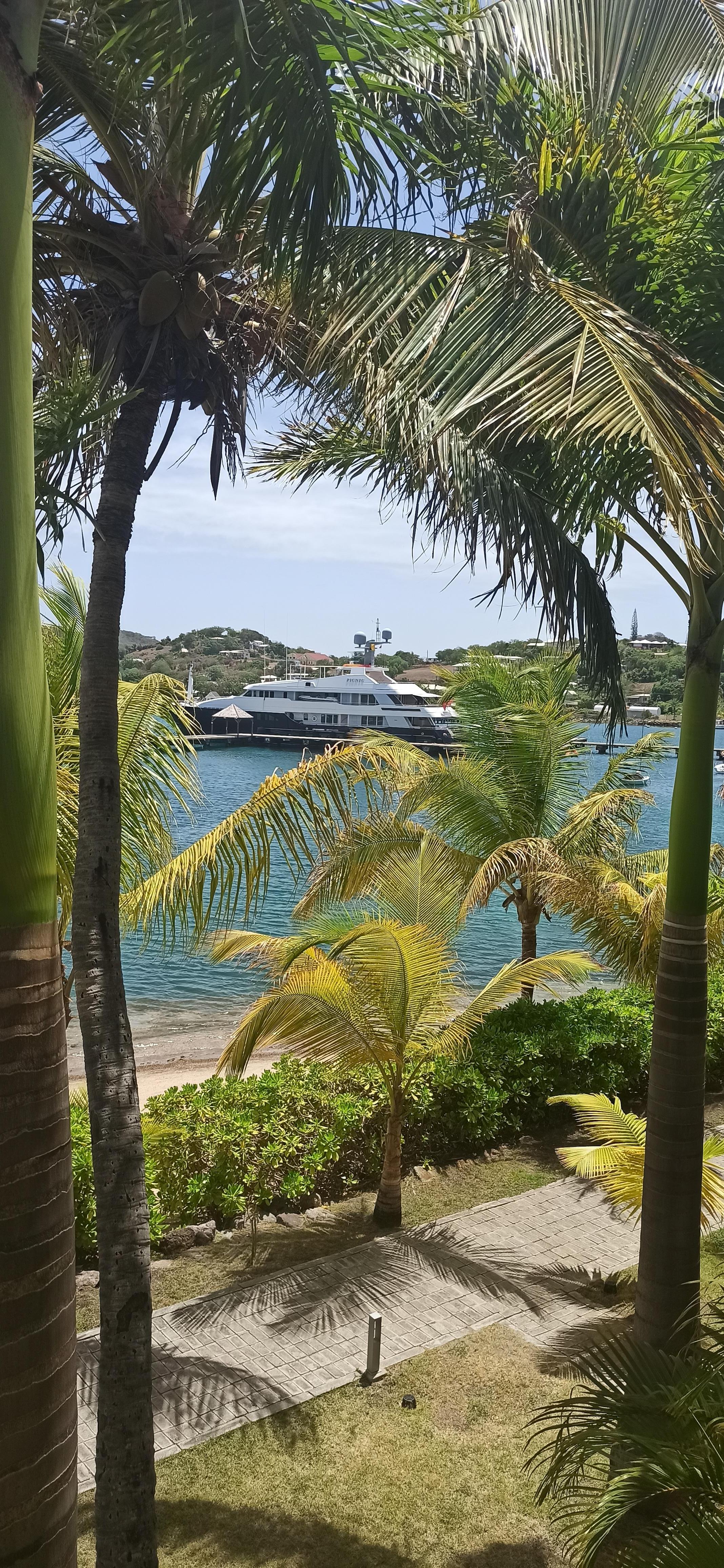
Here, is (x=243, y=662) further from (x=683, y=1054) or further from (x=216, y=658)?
(x=683, y=1054)

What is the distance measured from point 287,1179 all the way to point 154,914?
236 centimetres

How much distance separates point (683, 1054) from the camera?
5.17m

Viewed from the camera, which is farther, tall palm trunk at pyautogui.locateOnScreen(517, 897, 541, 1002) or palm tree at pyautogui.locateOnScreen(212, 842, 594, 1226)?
tall palm trunk at pyautogui.locateOnScreen(517, 897, 541, 1002)

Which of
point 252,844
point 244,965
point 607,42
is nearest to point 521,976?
point 252,844

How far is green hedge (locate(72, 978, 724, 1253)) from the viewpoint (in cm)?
780

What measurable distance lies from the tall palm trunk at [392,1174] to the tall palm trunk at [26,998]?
6.00m

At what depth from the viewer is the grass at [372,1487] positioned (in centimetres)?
470

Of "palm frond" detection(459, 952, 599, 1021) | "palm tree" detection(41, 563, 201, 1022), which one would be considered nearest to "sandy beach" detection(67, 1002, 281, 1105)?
"palm frond" detection(459, 952, 599, 1021)

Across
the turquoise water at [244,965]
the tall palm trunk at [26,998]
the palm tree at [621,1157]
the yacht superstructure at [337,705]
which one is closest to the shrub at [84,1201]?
the palm tree at [621,1157]

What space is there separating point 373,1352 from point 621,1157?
6.57 feet

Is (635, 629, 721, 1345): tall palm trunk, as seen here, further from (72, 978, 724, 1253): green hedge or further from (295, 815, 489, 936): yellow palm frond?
(72, 978, 724, 1253): green hedge

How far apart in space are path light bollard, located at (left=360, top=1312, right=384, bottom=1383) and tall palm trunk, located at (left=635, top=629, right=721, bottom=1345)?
1.49m

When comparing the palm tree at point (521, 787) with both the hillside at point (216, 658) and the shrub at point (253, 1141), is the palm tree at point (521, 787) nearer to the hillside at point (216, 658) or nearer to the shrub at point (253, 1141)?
the shrub at point (253, 1141)

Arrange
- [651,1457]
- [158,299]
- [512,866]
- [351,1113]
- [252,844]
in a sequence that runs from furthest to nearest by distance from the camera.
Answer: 1. [512,866]
2. [351,1113]
3. [252,844]
4. [158,299]
5. [651,1457]
